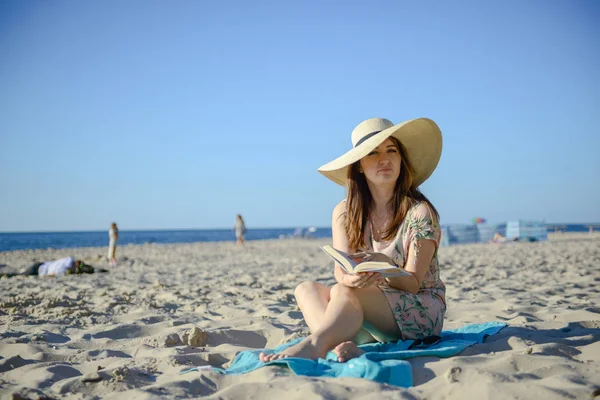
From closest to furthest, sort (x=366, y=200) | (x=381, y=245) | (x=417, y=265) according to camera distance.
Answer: (x=417, y=265) < (x=381, y=245) < (x=366, y=200)

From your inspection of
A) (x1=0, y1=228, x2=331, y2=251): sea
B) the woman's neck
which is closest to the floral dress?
the woman's neck

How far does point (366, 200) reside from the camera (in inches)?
119

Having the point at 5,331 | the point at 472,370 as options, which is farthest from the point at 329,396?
A: the point at 5,331

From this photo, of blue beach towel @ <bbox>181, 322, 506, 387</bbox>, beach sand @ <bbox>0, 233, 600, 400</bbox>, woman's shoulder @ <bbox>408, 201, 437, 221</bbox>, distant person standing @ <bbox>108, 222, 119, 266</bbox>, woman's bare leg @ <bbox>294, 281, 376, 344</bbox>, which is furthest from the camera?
distant person standing @ <bbox>108, 222, 119, 266</bbox>

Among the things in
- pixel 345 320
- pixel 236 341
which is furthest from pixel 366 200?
pixel 236 341

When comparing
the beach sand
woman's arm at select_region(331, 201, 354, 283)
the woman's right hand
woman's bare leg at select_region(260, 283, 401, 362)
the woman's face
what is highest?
the woman's face

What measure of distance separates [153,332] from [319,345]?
170cm

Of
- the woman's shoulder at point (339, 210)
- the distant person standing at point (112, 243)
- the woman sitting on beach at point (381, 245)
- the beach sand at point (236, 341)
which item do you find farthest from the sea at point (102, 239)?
the woman sitting on beach at point (381, 245)

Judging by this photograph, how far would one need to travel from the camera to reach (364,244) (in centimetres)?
293

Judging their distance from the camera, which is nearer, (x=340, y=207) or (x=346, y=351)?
(x=346, y=351)

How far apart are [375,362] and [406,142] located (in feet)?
4.61

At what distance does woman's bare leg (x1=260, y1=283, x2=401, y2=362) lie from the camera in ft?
7.62

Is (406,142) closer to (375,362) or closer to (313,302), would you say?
(313,302)

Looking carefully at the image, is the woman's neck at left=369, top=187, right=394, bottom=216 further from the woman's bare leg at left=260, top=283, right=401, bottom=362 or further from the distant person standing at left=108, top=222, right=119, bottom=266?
the distant person standing at left=108, top=222, right=119, bottom=266
